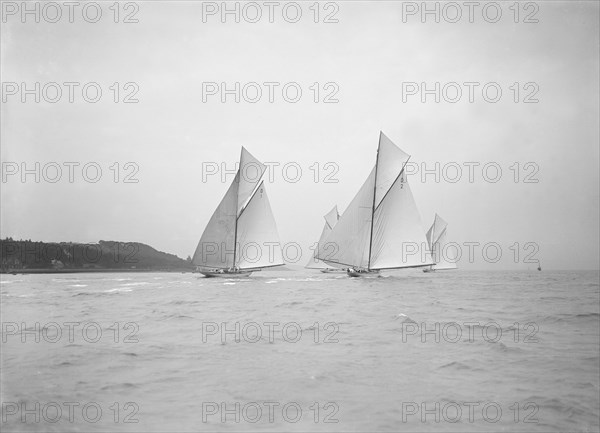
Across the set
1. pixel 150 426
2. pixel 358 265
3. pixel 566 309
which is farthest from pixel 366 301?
pixel 358 265

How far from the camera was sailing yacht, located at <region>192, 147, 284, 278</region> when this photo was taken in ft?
163

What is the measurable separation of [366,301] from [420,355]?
14552 mm

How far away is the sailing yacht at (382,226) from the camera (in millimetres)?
45188

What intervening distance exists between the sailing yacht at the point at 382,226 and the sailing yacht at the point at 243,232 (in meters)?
6.32

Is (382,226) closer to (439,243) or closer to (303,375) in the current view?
(303,375)

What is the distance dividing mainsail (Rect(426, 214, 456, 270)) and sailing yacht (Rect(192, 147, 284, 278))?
A: 49.9 m

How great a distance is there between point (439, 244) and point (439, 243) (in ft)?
0.79

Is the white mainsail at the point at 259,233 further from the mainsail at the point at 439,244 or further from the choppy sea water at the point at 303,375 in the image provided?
the mainsail at the point at 439,244

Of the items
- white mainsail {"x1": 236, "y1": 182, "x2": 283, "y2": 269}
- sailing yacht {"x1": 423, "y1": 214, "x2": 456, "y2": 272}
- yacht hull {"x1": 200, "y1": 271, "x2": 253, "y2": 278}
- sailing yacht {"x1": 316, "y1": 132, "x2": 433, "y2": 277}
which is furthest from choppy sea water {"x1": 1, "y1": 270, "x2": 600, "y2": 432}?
sailing yacht {"x1": 423, "y1": 214, "x2": 456, "y2": 272}

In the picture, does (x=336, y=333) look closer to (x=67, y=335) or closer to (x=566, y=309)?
(x=67, y=335)

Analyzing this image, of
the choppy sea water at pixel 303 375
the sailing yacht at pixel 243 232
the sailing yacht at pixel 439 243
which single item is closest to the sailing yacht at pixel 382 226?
the sailing yacht at pixel 243 232

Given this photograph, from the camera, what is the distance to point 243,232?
51.0 metres

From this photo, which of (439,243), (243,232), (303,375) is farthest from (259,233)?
(439,243)

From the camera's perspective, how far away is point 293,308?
73.2 feet
